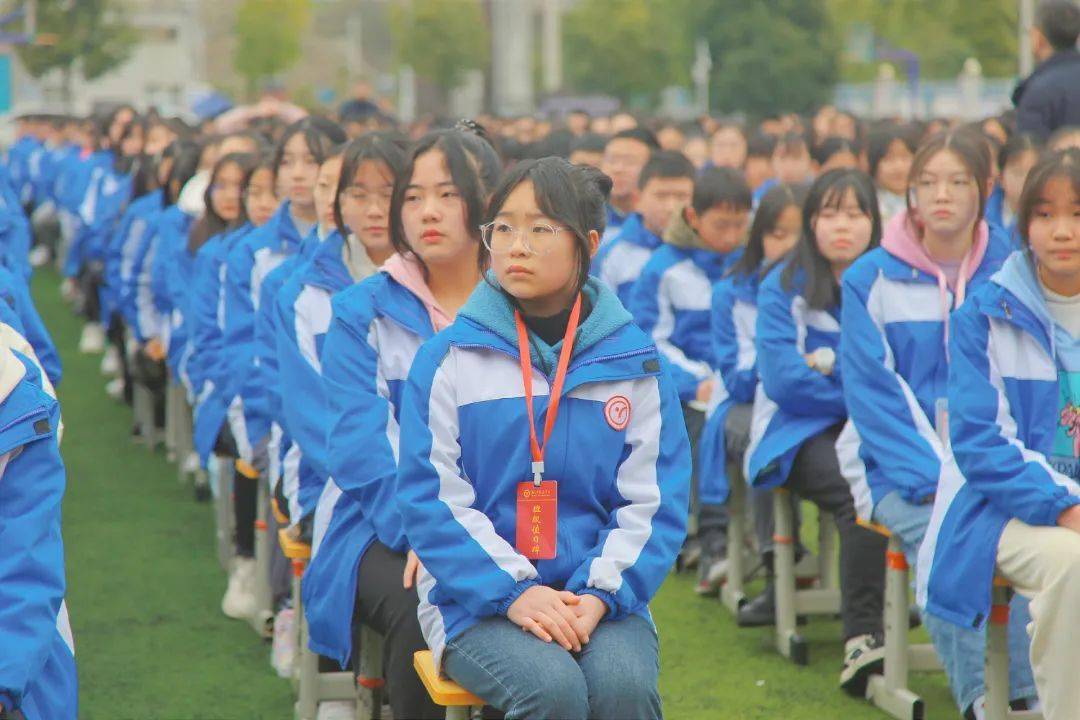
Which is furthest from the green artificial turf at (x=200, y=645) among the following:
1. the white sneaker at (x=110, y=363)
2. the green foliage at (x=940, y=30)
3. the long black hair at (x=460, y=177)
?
the green foliage at (x=940, y=30)

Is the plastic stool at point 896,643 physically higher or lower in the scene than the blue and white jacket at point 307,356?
lower

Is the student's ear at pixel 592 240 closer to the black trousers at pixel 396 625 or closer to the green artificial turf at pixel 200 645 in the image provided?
the black trousers at pixel 396 625

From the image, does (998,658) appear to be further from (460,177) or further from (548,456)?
(460,177)

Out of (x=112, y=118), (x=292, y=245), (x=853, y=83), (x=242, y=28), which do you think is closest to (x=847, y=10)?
(x=853, y=83)

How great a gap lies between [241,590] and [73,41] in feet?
111

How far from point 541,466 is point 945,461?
154cm

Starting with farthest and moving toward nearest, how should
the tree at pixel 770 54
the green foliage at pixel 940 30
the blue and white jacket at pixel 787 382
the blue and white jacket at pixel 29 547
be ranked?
the tree at pixel 770 54 → the green foliage at pixel 940 30 → the blue and white jacket at pixel 787 382 → the blue and white jacket at pixel 29 547

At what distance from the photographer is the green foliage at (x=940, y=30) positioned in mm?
34094

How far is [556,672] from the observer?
3.24m

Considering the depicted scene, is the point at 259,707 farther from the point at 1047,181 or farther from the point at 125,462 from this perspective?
the point at 125,462

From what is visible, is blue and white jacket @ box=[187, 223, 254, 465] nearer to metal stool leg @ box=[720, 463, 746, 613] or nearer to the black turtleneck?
metal stool leg @ box=[720, 463, 746, 613]

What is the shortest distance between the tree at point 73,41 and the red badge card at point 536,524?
3364 centimetres

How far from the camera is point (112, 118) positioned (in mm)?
14344

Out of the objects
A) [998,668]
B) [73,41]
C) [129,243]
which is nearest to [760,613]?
[998,668]
